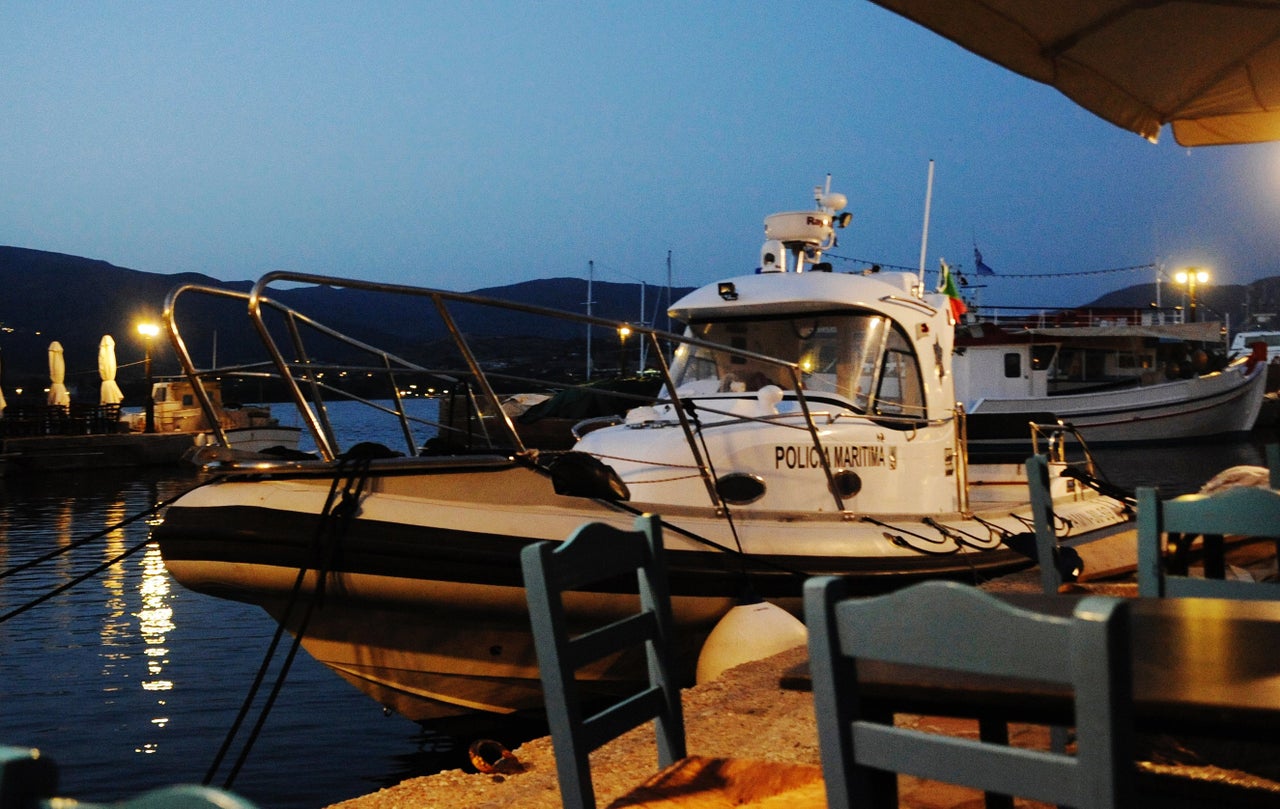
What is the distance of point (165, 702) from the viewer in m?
9.14

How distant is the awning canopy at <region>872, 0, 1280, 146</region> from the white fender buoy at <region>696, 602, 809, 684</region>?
306 centimetres

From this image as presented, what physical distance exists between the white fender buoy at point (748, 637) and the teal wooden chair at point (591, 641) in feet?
10.9

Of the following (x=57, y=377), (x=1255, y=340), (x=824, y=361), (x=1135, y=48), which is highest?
(x=1255, y=340)

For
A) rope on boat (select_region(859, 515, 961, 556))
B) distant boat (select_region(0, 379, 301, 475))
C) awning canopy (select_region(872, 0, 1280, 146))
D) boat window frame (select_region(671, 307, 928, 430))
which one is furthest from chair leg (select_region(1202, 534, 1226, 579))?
distant boat (select_region(0, 379, 301, 475))

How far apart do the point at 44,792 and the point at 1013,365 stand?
125ft

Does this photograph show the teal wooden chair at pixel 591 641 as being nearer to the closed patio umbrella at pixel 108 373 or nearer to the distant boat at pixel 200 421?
the distant boat at pixel 200 421

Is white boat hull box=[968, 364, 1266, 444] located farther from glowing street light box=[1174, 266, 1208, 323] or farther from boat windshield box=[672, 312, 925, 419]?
boat windshield box=[672, 312, 925, 419]

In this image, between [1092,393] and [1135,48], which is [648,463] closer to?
[1135,48]

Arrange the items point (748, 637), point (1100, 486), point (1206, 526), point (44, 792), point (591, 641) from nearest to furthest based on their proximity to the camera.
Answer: point (44, 792), point (591, 641), point (1206, 526), point (748, 637), point (1100, 486)

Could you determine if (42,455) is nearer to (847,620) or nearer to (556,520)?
(556,520)

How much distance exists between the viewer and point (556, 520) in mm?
6270

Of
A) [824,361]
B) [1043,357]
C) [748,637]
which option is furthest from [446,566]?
[1043,357]

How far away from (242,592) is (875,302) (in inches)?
188

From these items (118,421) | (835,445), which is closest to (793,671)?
(835,445)
